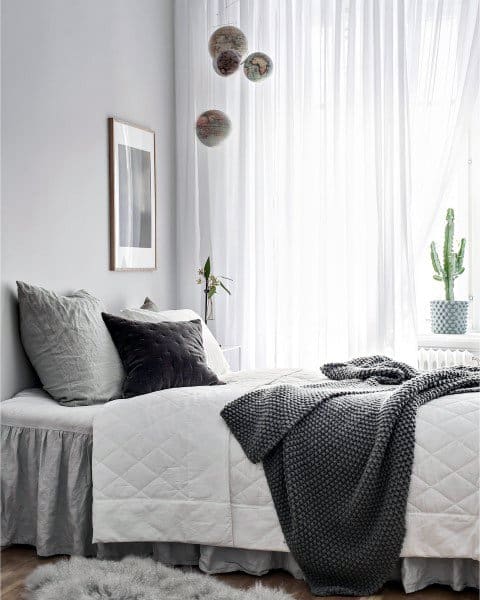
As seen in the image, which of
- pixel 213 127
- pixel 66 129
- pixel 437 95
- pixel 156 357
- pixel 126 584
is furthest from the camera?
pixel 437 95

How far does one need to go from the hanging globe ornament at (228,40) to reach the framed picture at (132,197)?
627mm

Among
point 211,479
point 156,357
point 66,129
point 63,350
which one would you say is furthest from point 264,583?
point 66,129

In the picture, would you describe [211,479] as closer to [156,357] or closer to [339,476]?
[339,476]

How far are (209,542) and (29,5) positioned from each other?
232 centimetres

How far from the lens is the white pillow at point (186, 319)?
3670 mm

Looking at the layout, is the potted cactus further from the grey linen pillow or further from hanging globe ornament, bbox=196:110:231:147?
the grey linen pillow

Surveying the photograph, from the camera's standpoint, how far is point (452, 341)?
4516mm

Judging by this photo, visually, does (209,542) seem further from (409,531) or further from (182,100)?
(182,100)

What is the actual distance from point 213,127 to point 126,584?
250cm

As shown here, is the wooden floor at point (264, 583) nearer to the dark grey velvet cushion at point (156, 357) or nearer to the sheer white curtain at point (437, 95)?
the dark grey velvet cushion at point (156, 357)

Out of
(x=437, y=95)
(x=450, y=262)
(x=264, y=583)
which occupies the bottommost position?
(x=264, y=583)

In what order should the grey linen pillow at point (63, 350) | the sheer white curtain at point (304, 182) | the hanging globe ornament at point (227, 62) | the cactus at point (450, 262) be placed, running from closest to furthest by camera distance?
the grey linen pillow at point (63, 350), the hanging globe ornament at point (227, 62), the sheer white curtain at point (304, 182), the cactus at point (450, 262)

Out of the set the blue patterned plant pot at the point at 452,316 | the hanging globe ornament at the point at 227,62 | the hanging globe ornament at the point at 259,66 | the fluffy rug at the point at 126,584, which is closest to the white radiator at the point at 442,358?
the blue patterned plant pot at the point at 452,316

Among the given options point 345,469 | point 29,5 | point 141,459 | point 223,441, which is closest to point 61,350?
point 141,459
